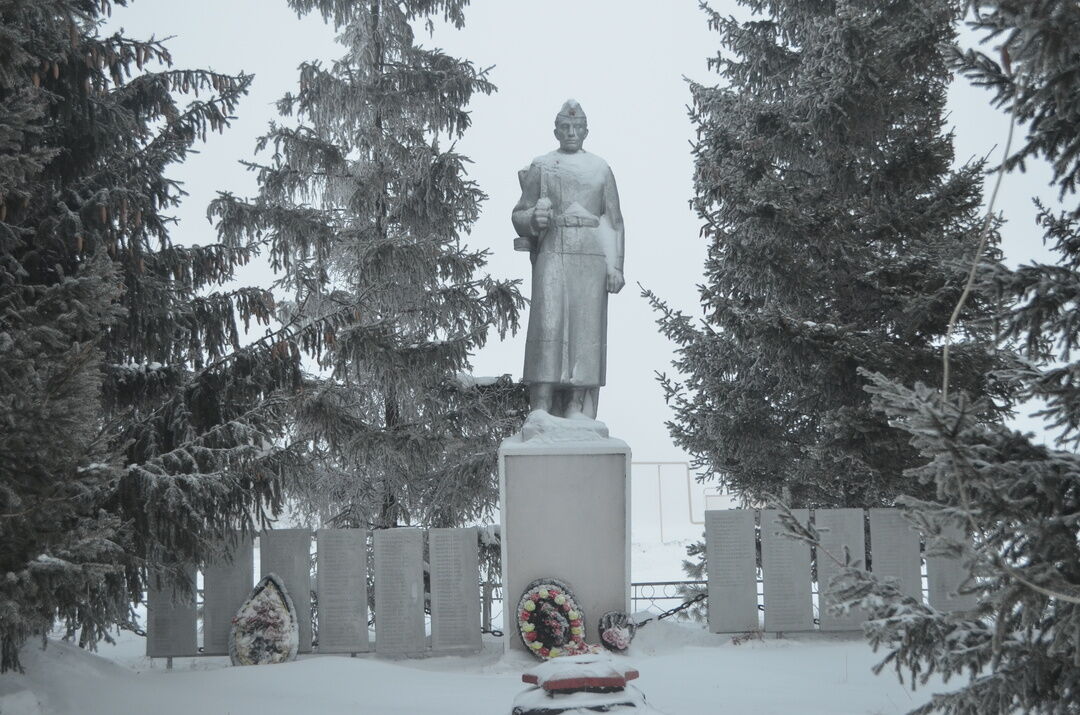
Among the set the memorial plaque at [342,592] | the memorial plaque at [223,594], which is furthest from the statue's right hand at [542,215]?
the memorial plaque at [223,594]

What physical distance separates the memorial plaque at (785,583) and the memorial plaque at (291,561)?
11.3 ft

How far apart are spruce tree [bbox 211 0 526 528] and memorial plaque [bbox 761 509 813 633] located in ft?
9.43

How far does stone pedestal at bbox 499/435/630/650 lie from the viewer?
7117mm

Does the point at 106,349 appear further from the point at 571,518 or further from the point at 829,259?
the point at 829,259

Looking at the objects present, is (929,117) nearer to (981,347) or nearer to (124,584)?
(981,347)

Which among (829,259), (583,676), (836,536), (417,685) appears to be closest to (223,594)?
(417,685)

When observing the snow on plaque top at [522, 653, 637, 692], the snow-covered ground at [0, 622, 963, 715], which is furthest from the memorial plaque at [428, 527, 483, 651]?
the snow on plaque top at [522, 653, 637, 692]

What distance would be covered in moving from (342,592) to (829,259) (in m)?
5.16

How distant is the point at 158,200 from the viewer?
6.48m

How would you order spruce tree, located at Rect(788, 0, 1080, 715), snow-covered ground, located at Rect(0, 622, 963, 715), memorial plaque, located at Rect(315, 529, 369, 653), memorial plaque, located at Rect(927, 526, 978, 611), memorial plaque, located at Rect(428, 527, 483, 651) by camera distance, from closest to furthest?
1. spruce tree, located at Rect(788, 0, 1080, 715)
2. snow-covered ground, located at Rect(0, 622, 963, 715)
3. memorial plaque, located at Rect(315, 529, 369, 653)
4. memorial plaque, located at Rect(428, 527, 483, 651)
5. memorial plaque, located at Rect(927, 526, 978, 611)

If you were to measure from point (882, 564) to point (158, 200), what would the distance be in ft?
19.4

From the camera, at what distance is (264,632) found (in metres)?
6.86

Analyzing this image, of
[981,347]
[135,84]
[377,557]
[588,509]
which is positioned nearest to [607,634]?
[588,509]

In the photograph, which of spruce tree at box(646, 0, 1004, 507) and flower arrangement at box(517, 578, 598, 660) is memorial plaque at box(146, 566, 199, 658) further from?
spruce tree at box(646, 0, 1004, 507)
